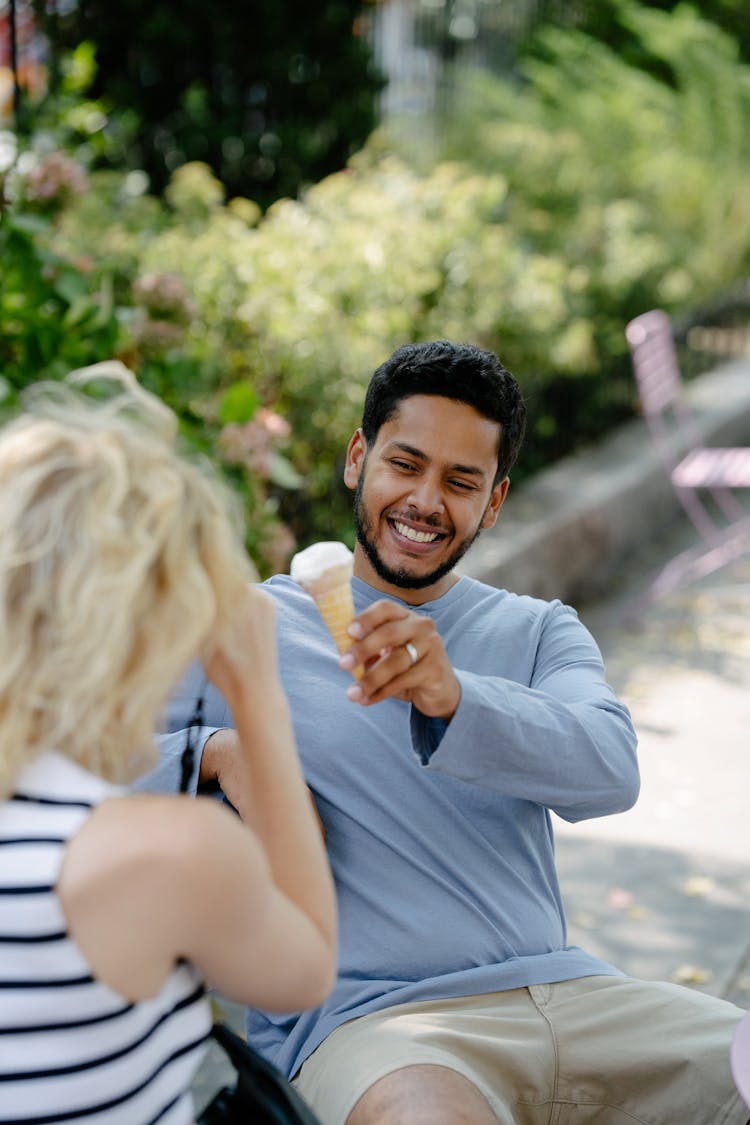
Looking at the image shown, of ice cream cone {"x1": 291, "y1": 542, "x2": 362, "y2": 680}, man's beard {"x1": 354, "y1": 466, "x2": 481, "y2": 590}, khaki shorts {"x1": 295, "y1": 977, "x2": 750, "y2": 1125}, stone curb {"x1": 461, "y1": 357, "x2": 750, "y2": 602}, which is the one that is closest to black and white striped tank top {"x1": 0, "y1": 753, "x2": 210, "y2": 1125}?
ice cream cone {"x1": 291, "y1": 542, "x2": 362, "y2": 680}

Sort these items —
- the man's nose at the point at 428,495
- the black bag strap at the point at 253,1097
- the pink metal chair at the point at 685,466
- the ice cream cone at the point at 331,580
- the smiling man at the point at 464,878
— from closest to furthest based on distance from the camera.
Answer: the black bag strap at the point at 253,1097 < the ice cream cone at the point at 331,580 < the smiling man at the point at 464,878 < the man's nose at the point at 428,495 < the pink metal chair at the point at 685,466

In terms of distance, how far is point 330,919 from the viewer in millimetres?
1359

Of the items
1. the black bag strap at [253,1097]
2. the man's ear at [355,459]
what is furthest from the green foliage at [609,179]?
the black bag strap at [253,1097]

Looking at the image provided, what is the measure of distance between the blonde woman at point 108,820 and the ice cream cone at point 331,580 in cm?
29

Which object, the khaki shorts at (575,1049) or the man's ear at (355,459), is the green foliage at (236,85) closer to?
the man's ear at (355,459)

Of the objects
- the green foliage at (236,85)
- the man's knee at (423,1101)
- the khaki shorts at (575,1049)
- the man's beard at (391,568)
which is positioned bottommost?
the green foliage at (236,85)

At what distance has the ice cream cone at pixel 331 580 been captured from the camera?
1604 millimetres

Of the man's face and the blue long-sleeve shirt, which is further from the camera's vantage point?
the man's face

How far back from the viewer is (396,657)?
1.65 meters

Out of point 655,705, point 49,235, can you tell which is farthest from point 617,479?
point 49,235

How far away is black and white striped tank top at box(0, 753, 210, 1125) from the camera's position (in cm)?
119

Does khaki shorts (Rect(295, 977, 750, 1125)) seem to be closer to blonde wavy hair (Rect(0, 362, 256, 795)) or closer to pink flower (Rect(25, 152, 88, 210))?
blonde wavy hair (Rect(0, 362, 256, 795))

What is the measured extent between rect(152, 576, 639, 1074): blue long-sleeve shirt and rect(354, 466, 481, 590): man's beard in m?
0.17

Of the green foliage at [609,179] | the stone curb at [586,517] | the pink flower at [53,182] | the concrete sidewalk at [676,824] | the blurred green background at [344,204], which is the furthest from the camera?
the green foliage at [609,179]
